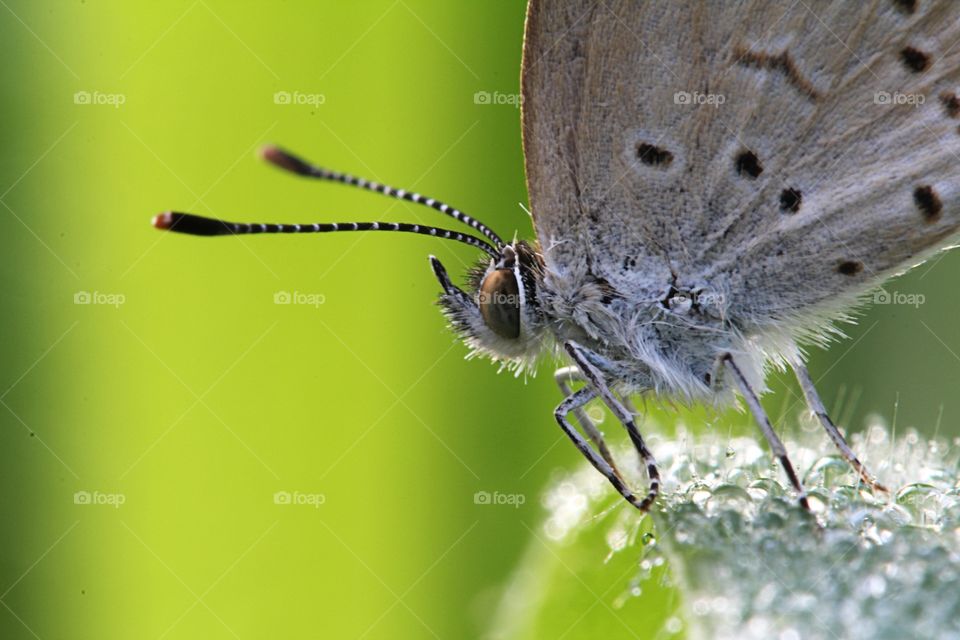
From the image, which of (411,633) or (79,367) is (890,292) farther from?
(79,367)

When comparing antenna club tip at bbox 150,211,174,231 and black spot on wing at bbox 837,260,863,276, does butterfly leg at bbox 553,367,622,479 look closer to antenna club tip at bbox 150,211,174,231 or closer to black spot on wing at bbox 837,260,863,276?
black spot on wing at bbox 837,260,863,276

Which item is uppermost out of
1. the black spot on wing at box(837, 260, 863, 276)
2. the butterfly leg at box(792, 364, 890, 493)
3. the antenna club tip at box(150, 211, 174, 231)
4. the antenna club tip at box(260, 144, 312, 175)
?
the antenna club tip at box(260, 144, 312, 175)

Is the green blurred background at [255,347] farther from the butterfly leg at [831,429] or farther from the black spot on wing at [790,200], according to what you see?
the black spot on wing at [790,200]

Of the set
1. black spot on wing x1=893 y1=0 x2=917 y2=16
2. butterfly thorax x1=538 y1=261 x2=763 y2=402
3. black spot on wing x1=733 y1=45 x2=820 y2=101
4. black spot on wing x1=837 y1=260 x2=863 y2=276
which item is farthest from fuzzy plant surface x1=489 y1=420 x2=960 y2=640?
black spot on wing x1=893 y1=0 x2=917 y2=16

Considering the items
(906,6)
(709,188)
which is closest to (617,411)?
(709,188)

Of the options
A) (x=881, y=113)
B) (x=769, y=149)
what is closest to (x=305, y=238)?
(x=769, y=149)

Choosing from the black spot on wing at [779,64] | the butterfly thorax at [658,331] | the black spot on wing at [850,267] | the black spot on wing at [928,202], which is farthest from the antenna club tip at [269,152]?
Answer: the black spot on wing at [928,202]
